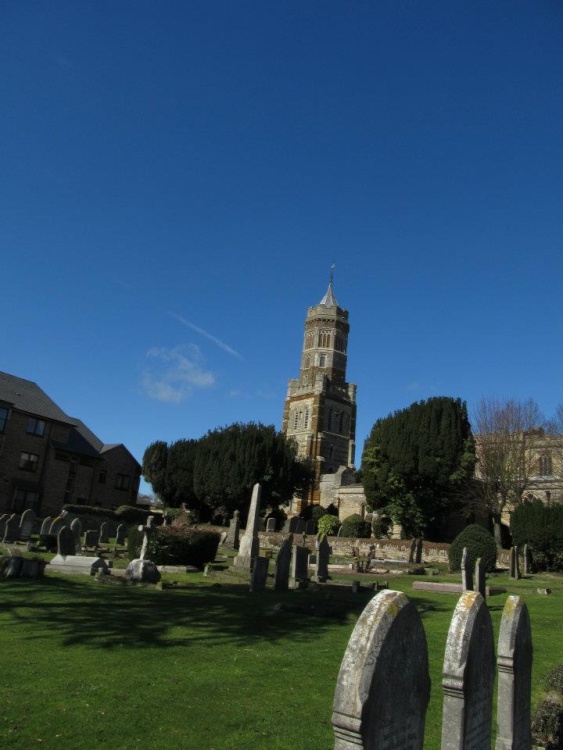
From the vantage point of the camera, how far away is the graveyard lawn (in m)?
5.20

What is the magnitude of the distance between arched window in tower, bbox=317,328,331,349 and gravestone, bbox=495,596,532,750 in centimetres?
8213

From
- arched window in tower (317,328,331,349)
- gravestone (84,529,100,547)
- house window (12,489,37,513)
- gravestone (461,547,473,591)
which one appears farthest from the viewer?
arched window in tower (317,328,331,349)

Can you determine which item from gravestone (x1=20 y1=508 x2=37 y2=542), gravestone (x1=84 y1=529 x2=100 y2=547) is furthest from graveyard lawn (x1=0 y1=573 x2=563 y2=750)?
gravestone (x1=20 y1=508 x2=37 y2=542)

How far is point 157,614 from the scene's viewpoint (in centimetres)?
1008

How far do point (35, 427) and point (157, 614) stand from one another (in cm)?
3800

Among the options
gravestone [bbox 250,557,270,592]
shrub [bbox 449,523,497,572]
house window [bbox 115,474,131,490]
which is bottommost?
gravestone [bbox 250,557,270,592]

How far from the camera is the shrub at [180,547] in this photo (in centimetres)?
1878

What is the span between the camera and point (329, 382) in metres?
81.1

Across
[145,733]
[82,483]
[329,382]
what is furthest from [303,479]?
[145,733]

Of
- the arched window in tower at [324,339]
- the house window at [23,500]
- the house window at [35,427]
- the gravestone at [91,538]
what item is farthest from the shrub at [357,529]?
the arched window in tower at [324,339]

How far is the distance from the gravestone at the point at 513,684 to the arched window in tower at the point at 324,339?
82126 millimetres

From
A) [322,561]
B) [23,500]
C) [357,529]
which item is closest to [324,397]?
[357,529]

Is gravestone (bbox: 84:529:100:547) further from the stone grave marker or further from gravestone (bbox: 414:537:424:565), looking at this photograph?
gravestone (bbox: 414:537:424:565)

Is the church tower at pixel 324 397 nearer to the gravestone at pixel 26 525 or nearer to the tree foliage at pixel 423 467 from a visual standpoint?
the tree foliage at pixel 423 467
